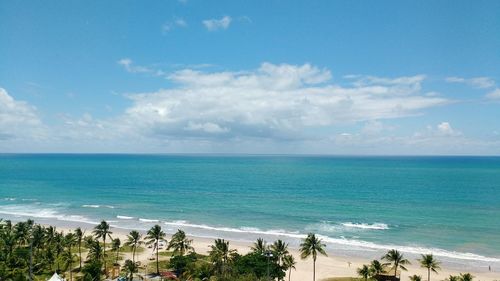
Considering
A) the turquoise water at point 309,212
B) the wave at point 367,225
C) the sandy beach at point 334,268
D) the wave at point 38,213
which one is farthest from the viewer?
the wave at point 38,213

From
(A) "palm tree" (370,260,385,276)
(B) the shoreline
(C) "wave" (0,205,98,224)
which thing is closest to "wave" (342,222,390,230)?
(B) the shoreline

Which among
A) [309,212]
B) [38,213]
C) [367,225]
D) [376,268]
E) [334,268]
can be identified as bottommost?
[334,268]

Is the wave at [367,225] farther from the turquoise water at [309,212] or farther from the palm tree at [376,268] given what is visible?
the palm tree at [376,268]

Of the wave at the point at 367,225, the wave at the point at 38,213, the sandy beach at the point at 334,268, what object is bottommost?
the sandy beach at the point at 334,268

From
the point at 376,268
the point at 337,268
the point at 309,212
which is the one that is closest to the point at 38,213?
the point at 309,212

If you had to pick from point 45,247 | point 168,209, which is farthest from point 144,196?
point 45,247

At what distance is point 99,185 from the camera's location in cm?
16975

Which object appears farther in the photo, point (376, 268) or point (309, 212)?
point (309, 212)

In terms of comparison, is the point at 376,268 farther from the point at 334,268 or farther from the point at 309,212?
the point at 309,212

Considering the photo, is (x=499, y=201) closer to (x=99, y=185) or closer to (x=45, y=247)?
(x=45, y=247)

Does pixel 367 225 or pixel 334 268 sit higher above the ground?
pixel 367 225

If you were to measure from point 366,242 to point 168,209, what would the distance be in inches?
2313

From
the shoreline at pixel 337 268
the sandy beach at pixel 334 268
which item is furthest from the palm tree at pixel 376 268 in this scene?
the sandy beach at pixel 334 268

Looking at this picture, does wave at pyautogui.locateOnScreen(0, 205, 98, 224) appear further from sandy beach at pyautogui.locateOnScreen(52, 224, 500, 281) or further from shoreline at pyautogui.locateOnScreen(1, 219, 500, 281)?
shoreline at pyautogui.locateOnScreen(1, 219, 500, 281)
